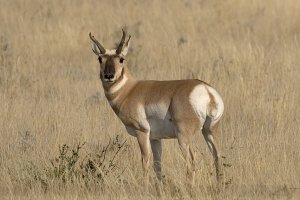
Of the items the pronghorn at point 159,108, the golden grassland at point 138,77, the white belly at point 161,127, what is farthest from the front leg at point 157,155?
the white belly at point 161,127

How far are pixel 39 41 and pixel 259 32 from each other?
4.44 meters

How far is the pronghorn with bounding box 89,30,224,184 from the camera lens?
7867 millimetres

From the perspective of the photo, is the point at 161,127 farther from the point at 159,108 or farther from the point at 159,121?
the point at 159,108

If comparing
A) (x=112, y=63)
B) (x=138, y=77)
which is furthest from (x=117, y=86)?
(x=138, y=77)

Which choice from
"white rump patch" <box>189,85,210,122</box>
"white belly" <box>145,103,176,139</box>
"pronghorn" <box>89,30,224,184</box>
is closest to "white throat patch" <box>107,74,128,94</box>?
"pronghorn" <box>89,30,224,184</box>

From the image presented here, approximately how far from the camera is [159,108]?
802 centimetres

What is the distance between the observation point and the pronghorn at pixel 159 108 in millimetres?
7867

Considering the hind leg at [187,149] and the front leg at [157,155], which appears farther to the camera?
the front leg at [157,155]

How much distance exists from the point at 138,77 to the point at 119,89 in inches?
208

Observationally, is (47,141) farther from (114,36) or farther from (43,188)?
(114,36)

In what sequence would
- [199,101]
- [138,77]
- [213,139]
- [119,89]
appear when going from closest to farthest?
[199,101]
[213,139]
[119,89]
[138,77]

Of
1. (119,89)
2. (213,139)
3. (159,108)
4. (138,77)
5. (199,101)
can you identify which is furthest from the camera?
(138,77)

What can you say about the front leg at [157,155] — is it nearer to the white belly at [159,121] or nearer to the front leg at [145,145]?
the front leg at [145,145]

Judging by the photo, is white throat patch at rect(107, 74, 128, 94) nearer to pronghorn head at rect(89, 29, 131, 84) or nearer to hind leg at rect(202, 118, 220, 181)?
pronghorn head at rect(89, 29, 131, 84)
